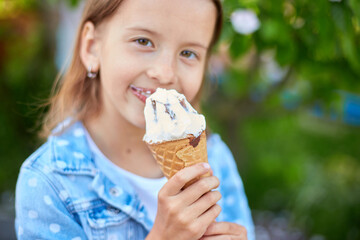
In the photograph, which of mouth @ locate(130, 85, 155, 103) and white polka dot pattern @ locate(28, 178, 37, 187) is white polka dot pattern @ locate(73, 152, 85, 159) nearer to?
white polka dot pattern @ locate(28, 178, 37, 187)

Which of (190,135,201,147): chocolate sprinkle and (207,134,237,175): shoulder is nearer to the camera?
(190,135,201,147): chocolate sprinkle

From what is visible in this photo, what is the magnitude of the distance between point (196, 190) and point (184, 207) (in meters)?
0.08

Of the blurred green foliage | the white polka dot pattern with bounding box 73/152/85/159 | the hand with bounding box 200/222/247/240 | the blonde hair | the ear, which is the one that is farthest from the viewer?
the blurred green foliage

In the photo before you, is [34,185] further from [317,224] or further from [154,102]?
[317,224]

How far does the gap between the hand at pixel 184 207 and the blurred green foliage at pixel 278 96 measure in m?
1.07

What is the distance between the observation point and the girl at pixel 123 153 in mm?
1495

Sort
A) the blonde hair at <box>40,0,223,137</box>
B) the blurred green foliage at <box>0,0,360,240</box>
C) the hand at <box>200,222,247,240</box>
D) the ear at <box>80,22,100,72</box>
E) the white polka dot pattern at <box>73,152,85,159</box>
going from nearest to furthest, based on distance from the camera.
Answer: the hand at <box>200,222,247,240</box> < the white polka dot pattern at <box>73,152,85,159</box> < the ear at <box>80,22,100,72</box> < the blonde hair at <box>40,0,223,137</box> < the blurred green foliage at <box>0,0,360,240</box>

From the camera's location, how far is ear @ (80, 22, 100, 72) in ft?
6.18

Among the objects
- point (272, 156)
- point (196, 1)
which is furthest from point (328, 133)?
point (196, 1)

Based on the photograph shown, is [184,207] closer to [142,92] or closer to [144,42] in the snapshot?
[142,92]

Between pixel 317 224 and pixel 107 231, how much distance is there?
3.13m

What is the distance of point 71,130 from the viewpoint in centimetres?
193

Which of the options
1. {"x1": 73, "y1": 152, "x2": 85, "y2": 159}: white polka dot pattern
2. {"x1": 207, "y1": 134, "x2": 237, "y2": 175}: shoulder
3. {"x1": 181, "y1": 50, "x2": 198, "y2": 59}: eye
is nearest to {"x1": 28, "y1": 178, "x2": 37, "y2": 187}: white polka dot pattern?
{"x1": 73, "y1": 152, "x2": 85, "y2": 159}: white polka dot pattern

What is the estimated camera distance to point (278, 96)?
359cm
